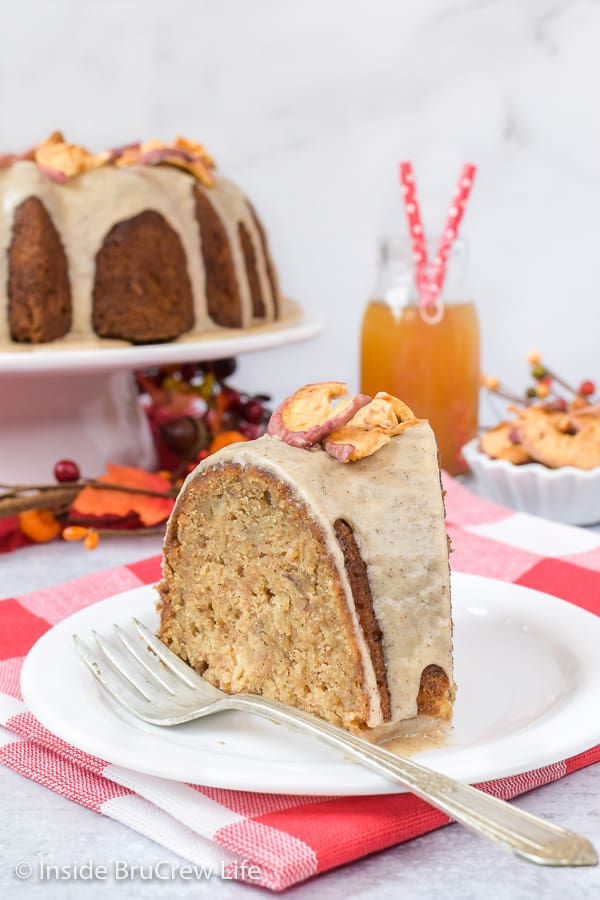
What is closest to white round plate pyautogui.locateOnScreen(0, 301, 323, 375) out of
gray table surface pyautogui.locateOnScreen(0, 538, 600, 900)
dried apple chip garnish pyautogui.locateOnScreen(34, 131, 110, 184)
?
dried apple chip garnish pyautogui.locateOnScreen(34, 131, 110, 184)

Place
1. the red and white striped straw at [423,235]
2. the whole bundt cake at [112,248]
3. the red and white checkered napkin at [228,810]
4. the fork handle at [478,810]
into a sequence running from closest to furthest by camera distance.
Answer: the fork handle at [478,810] < the red and white checkered napkin at [228,810] < the whole bundt cake at [112,248] < the red and white striped straw at [423,235]

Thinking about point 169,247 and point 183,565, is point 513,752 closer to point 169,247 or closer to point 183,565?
point 183,565

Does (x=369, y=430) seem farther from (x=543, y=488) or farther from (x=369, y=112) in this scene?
(x=369, y=112)

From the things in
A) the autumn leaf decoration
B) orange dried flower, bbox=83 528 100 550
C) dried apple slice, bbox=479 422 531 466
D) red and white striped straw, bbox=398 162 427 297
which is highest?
red and white striped straw, bbox=398 162 427 297

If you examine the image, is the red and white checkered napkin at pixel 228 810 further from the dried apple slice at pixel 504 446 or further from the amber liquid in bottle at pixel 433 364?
the amber liquid in bottle at pixel 433 364

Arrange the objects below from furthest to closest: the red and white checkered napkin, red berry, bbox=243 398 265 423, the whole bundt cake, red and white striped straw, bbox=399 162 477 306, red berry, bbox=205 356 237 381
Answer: red berry, bbox=205 356 237 381, red berry, bbox=243 398 265 423, red and white striped straw, bbox=399 162 477 306, the whole bundt cake, the red and white checkered napkin

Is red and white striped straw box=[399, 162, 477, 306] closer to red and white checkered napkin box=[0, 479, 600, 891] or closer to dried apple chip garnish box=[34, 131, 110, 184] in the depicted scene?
dried apple chip garnish box=[34, 131, 110, 184]

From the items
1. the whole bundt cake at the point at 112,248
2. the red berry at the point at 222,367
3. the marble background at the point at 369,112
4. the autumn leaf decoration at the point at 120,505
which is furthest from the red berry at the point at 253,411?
the marble background at the point at 369,112
